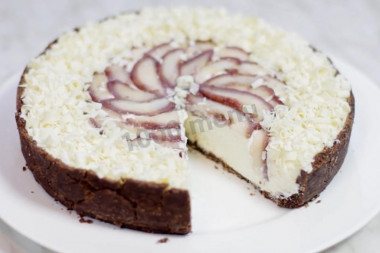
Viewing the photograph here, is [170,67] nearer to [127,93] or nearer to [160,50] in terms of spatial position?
[160,50]

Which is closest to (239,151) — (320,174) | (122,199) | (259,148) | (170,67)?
(259,148)

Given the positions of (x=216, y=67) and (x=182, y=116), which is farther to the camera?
(x=216, y=67)

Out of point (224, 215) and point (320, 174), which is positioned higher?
point (320, 174)

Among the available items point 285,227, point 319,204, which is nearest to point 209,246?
point 285,227

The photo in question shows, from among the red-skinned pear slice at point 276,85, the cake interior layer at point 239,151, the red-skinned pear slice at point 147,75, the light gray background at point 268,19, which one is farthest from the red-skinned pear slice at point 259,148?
the light gray background at point 268,19

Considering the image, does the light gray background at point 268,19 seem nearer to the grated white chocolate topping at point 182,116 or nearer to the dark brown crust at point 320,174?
the grated white chocolate topping at point 182,116

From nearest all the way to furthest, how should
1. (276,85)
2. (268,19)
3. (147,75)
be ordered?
1. (276,85)
2. (147,75)
3. (268,19)
